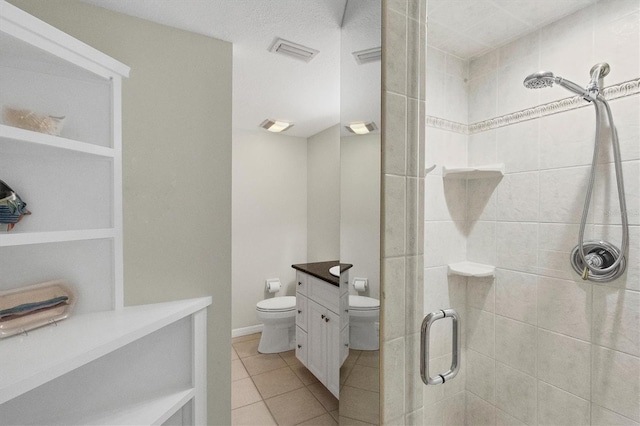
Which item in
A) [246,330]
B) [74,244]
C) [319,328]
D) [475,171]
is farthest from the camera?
[246,330]

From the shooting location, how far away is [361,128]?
60 centimetres

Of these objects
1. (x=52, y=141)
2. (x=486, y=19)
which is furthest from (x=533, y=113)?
(x=52, y=141)

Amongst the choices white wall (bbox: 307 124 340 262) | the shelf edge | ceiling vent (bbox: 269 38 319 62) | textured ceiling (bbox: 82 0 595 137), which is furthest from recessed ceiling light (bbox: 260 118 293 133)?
the shelf edge

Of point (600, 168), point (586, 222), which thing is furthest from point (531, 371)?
point (600, 168)

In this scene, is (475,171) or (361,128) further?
(475,171)

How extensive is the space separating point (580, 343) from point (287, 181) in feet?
7.53

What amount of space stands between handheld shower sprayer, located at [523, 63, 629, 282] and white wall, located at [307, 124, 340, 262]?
153 cm

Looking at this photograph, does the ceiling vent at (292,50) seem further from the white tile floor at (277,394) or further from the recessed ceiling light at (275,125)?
the white tile floor at (277,394)

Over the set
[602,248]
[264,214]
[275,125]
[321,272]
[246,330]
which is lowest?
[246,330]

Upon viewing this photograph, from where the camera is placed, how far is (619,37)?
96 cm

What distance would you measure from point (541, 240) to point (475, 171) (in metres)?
0.40

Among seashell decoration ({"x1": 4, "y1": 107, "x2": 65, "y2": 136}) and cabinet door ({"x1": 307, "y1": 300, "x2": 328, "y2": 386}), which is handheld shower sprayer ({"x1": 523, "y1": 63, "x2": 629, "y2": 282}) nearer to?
cabinet door ({"x1": 307, "y1": 300, "x2": 328, "y2": 386})

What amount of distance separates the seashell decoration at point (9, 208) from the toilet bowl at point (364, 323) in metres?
0.94

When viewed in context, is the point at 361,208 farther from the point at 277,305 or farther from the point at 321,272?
the point at 277,305
